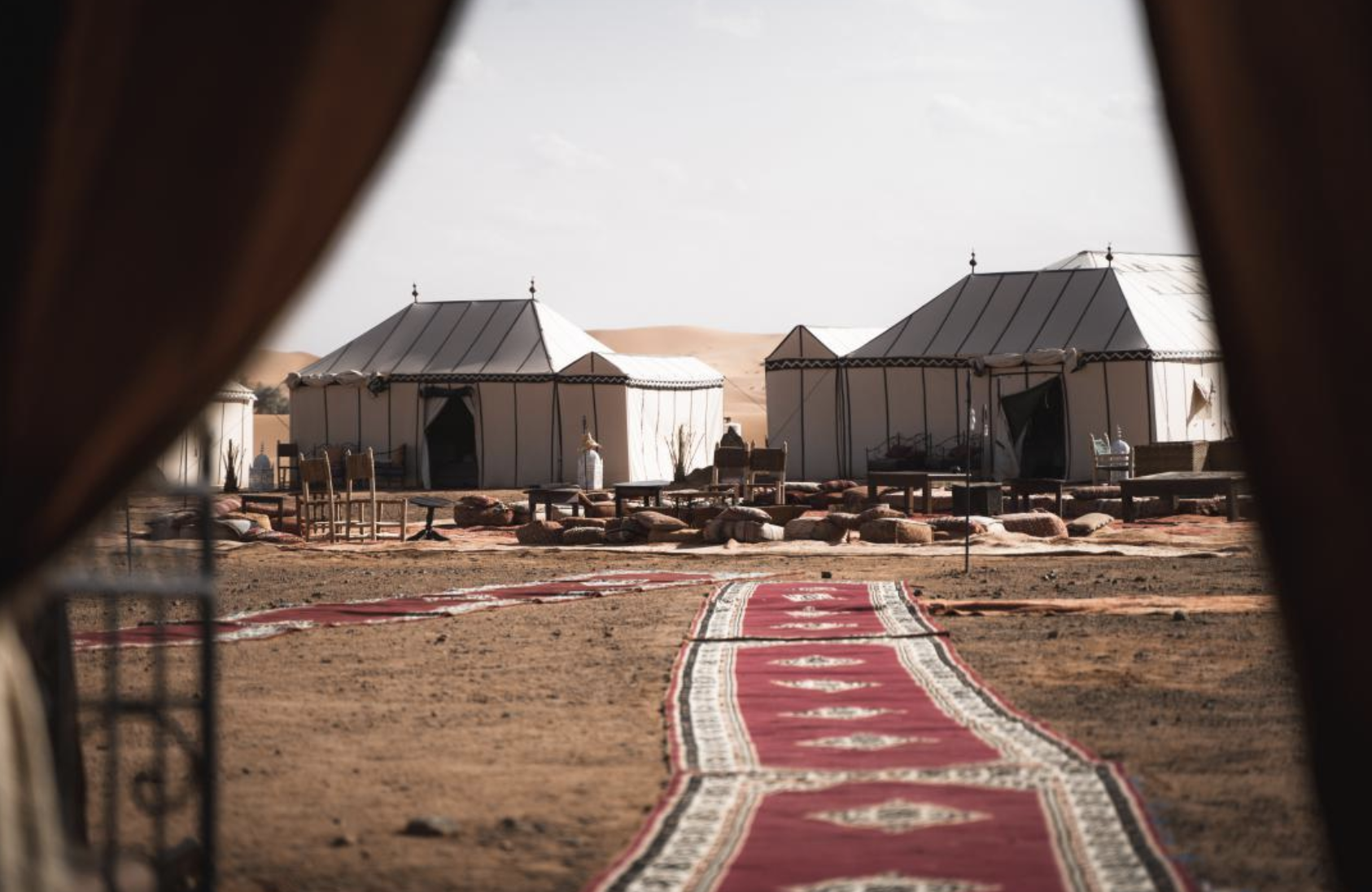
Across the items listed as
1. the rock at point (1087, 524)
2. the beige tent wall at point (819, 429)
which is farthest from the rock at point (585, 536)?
the beige tent wall at point (819, 429)

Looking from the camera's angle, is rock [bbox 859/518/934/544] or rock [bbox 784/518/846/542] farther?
rock [bbox 784/518/846/542]

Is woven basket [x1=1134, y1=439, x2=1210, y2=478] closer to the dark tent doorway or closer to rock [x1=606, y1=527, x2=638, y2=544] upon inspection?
rock [x1=606, y1=527, x2=638, y2=544]

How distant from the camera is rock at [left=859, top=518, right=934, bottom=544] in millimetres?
13688

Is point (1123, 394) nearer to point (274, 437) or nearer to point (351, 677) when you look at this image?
point (351, 677)

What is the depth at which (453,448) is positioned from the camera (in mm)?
24906

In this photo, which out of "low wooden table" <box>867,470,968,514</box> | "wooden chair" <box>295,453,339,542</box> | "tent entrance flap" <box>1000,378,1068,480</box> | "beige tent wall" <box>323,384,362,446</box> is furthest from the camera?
"beige tent wall" <box>323,384,362,446</box>

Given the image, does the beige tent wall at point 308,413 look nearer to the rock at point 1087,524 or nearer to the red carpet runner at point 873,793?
the rock at point 1087,524

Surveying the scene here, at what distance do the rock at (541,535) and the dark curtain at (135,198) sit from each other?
12.4 meters

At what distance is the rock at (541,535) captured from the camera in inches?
582

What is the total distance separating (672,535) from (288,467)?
876 centimetres

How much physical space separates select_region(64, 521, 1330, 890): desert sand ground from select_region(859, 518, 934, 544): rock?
3.47 m

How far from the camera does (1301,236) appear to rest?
2121 mm

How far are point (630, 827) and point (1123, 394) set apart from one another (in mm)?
17283

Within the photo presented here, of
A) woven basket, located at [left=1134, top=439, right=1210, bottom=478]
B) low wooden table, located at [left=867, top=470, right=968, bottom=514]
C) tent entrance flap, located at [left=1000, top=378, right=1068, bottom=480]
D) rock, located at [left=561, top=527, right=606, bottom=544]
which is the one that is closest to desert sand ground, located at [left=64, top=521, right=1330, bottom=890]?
rock, located at [left=561, top=527, right=606, bottom=544]
